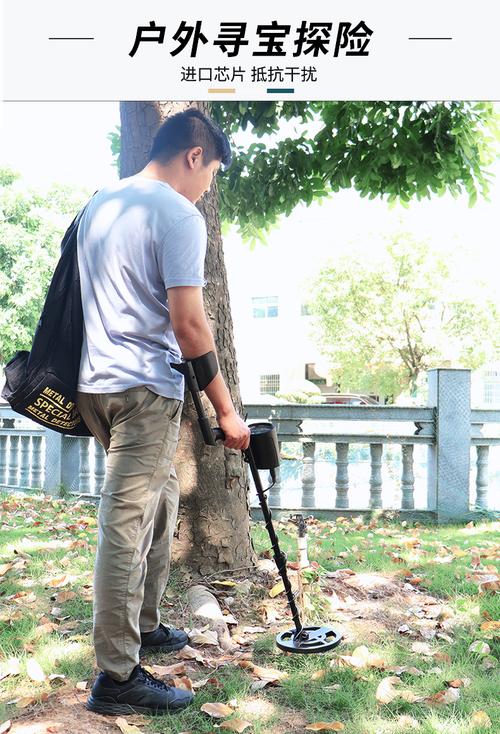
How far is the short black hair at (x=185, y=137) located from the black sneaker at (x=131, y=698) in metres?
1.96

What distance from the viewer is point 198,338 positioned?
2525mm

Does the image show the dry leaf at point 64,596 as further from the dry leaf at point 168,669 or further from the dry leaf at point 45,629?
the dry leaf at point 168,669

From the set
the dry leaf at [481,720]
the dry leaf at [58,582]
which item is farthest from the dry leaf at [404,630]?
the dry leaf at [58,582]

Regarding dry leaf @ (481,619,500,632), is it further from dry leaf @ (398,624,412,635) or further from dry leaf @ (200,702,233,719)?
dry leaf @ (200,702,233,719)

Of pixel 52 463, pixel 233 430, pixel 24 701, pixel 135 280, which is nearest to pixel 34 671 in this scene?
pixel 24 701

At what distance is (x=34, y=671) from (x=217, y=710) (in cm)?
78

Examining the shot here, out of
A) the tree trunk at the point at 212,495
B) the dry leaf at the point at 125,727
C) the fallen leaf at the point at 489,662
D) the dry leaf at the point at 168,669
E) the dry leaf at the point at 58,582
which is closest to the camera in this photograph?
the dry leaf at the point at 125,727

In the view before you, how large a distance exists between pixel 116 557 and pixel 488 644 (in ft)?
5.97

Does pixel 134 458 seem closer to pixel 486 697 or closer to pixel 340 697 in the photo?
pixel 340 697

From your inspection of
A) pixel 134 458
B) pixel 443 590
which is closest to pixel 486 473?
pixel 443 590

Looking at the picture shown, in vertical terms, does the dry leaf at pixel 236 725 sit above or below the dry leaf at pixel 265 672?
below

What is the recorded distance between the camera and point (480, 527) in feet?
21.7

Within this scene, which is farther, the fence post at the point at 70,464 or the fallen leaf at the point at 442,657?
the fence post at the point at 70,464

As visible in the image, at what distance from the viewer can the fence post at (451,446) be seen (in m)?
6.84
